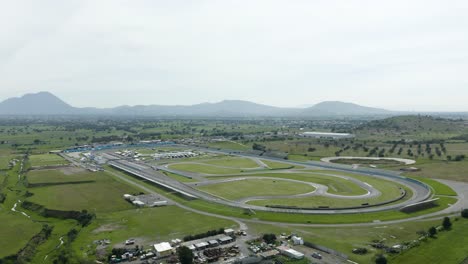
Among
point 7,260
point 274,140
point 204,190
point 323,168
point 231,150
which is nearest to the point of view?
point 7,260

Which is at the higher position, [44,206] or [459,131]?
[459,131]

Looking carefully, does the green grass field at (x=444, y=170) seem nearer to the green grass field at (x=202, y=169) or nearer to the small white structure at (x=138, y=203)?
the green grass field at (x=202, y=169)

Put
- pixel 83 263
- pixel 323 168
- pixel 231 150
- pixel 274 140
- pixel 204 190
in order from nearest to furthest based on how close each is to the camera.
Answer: pixel 83 263 → pixel 204 190 → pixel 323 168 → pixel 231 150 → pixel 274 140

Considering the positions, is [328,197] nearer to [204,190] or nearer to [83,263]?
[204,190]

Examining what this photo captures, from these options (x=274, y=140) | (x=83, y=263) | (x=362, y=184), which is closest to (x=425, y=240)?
(x=362, y=184)

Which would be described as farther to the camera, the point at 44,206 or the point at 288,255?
the point at 44,206

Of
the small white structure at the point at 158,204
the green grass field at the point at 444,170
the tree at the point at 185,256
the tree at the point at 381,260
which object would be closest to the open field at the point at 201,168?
the small white structure at the point at 158,204

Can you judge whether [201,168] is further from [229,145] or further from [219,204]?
[229,145]
